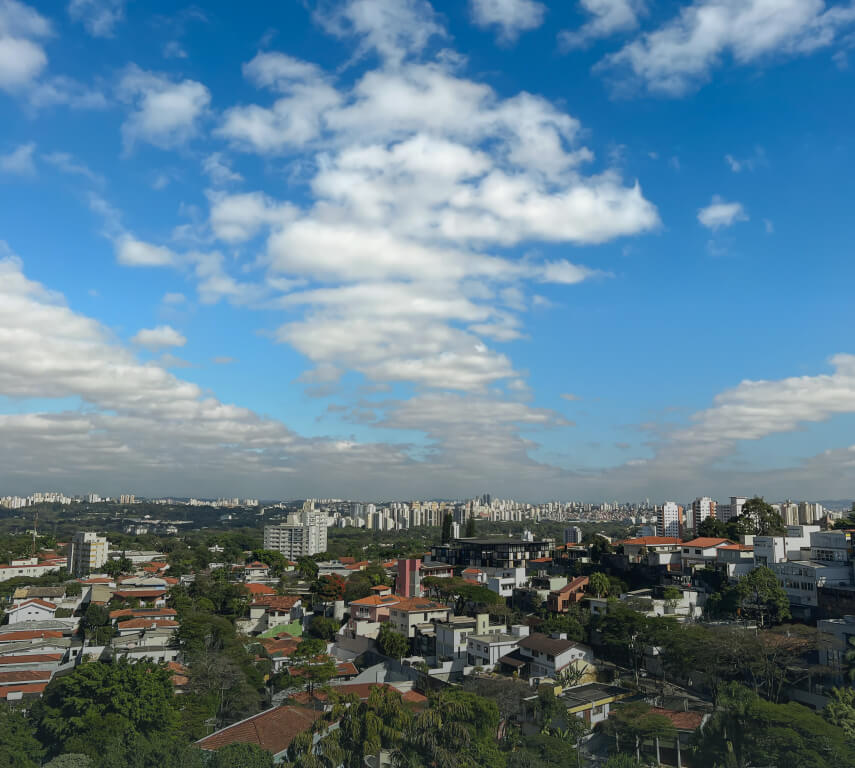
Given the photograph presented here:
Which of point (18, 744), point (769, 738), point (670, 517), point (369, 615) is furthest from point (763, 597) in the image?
point (670, 517)

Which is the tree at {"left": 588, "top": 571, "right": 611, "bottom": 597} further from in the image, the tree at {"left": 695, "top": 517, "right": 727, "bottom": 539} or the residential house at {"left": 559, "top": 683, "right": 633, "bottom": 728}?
the residential house at {"left": 559, "top": 683, "right": 633, "bottom": 728}

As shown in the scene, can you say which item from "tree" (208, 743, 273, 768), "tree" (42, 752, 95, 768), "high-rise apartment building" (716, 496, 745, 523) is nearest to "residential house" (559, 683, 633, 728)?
"tree" (208, 743, 273, 768)

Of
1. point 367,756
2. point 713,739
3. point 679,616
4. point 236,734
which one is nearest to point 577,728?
point 713,739

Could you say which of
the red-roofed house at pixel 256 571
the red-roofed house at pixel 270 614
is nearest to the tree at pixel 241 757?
the red-roofed house at pixel 270 614

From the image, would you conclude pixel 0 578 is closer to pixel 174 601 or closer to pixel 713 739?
pixel 174 601

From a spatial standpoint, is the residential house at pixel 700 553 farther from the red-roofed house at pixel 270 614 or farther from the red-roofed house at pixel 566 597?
the red-roofed house at pixel 270 614

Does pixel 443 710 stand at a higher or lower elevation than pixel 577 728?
higher
